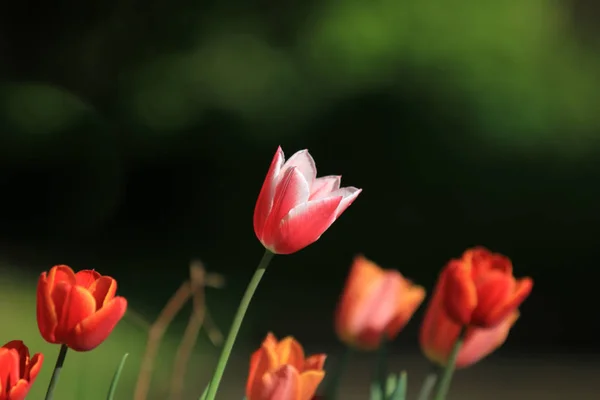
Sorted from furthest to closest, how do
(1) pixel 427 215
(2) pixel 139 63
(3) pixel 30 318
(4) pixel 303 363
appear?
(2) pixel 139 63
(1) pixel 427 215
(3) pixel 30 318
(4) pixel 303 363

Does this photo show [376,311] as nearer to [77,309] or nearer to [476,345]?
[476,345]

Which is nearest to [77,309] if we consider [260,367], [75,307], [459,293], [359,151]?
[75,307]

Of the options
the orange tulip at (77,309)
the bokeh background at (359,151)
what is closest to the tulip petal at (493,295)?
the orange tulip at (77,309)

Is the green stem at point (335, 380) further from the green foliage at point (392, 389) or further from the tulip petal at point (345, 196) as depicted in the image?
the tulip petal at point (345, 196)

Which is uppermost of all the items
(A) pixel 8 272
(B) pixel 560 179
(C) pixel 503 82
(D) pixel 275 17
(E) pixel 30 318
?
(D) pixel 275 17

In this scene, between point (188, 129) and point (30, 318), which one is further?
point (188, 129)

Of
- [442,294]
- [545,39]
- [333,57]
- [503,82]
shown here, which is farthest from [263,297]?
[442,294]

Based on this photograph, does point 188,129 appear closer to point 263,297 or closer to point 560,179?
point 263,297
